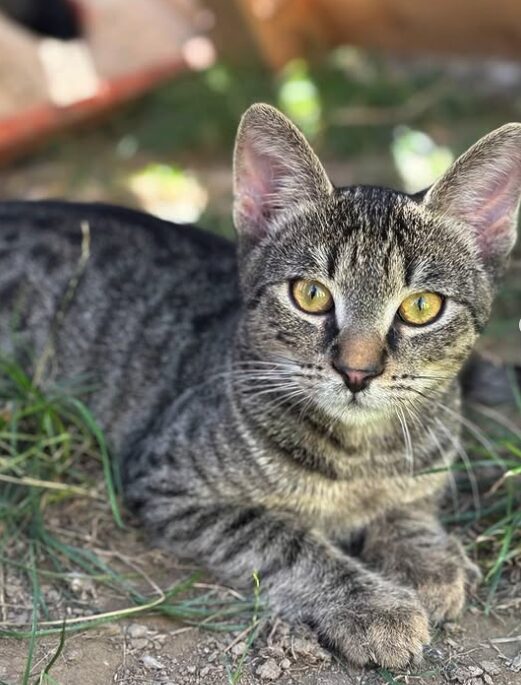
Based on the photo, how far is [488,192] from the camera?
3.28 m

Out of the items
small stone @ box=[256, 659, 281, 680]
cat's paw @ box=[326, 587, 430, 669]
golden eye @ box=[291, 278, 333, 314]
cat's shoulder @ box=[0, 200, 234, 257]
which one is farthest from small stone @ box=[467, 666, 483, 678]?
cat's shoulder @ box=[0, 200, 234, 257]

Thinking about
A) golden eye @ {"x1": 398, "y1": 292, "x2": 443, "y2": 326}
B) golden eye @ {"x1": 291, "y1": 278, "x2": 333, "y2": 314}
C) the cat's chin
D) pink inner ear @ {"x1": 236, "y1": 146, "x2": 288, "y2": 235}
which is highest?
pink inner ear @ {"x1": 236, "y1": 146, "x2": 288, "y2": 235}

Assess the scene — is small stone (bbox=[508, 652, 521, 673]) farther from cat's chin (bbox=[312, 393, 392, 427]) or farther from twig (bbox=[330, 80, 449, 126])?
twig (bbox=[330, 80, 449, 126])

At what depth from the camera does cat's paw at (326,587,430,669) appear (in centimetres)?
295

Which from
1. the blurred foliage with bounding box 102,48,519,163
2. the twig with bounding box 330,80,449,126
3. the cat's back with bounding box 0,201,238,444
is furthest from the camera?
the twig with bounding box 330,80,449,126

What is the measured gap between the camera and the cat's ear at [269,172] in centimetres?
326

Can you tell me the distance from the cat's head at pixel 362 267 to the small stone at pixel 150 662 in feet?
3.01

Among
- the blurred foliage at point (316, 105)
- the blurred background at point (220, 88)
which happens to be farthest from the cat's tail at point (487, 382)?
the blurred foliage at point (316, 105)

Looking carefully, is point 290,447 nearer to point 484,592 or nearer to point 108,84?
point 484,592

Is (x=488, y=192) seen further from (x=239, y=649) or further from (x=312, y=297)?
(x=239, y=649)

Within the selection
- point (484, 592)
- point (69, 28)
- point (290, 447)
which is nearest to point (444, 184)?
point (290, 447)

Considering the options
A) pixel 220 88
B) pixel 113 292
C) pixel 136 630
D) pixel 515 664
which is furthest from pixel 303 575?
pixel 220 88

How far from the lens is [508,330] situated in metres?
4.73

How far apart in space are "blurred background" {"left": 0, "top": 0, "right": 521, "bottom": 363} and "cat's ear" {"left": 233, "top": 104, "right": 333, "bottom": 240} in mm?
2355
